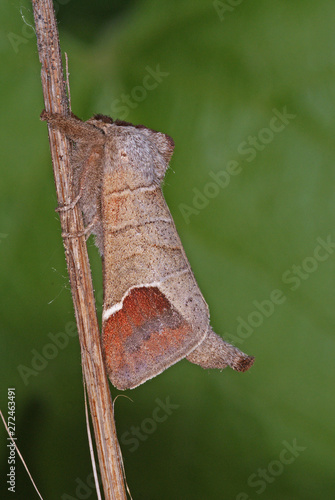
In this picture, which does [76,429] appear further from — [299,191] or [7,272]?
[299,191]

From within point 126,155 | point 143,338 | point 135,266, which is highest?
point 126,155

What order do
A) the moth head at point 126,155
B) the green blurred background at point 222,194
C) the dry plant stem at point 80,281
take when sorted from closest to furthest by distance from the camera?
the dry plant stem at point 80,281 → the moth head at point 126,155 → the green blurred background at point 222,194

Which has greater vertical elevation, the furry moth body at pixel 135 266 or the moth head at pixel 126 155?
the moth head at pixel 126 155

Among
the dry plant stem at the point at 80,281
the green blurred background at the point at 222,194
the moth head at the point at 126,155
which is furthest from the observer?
the green blurred background at the point at 222,194

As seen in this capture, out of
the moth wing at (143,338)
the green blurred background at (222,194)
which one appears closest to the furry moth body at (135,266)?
the moth wing at (143,338)

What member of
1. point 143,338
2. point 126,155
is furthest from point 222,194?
point 143,338

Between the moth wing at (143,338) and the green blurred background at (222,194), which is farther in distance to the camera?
the green blurred background at (222,194)

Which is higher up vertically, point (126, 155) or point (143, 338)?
point (126, 155)

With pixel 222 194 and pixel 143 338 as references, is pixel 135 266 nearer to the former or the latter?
pixel 143 338

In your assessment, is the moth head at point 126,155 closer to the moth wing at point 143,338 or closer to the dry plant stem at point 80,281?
the dry plant stem at point 80,281
